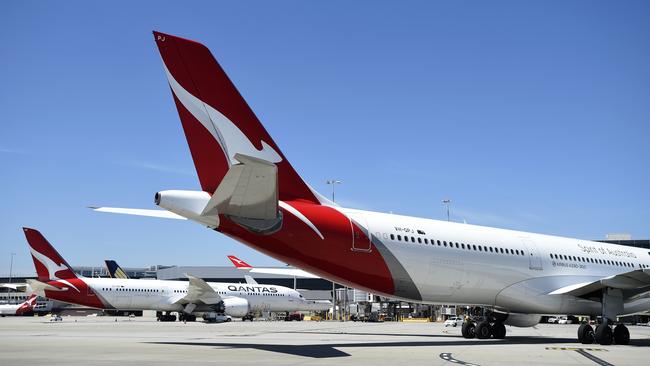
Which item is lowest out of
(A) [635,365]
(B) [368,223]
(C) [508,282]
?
(A) [635,365]

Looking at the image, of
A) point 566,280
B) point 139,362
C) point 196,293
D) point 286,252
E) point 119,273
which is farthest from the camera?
point 119,273

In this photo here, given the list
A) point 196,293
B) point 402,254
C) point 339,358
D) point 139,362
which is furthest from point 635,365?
point 196,293

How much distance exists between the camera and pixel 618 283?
19.9m

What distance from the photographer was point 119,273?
6650 cm

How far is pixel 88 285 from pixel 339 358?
38970 millimetres

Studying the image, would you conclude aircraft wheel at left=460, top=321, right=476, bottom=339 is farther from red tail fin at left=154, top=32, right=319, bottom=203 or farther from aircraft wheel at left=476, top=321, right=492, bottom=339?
red tail fin at left=154, top=32, right=319, bottom=203

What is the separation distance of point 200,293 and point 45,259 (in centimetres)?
Answer: 1153

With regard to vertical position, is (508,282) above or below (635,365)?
above

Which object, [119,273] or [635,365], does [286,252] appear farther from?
[119,273]

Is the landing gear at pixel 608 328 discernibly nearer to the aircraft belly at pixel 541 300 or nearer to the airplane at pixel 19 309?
the aircraft belly at pixel 541 300

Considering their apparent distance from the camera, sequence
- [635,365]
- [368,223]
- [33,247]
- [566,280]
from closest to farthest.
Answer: [635,365]
[368,223]
[566,280]
[33,247]

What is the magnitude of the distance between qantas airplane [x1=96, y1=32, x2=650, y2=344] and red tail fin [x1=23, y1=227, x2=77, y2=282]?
108 feet

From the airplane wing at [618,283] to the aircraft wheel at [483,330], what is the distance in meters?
2.66

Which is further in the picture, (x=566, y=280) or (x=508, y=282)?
(x=566, y=280)
